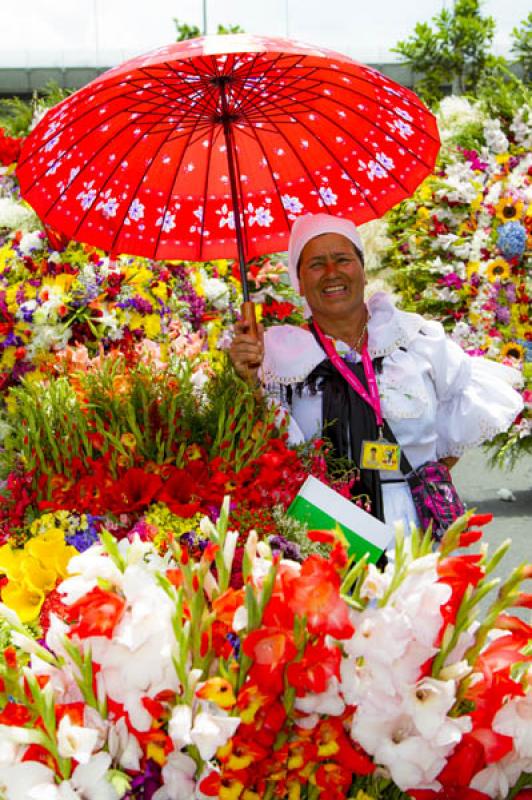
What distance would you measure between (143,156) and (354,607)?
1705mm

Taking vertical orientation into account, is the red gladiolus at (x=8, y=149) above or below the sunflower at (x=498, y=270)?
above

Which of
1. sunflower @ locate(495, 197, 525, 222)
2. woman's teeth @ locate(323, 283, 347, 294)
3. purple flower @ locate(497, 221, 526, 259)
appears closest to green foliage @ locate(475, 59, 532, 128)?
sunflower @ locate(495, 197, 525, 222)

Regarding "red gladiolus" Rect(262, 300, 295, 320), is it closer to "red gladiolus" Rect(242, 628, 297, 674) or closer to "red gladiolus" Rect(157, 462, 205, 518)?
"red gladiolus" Rect(157, 462, 205, 518)

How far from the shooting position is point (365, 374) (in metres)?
2.44

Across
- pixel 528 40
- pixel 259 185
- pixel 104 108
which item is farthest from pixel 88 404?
pixel 528 40

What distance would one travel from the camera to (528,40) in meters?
13.8

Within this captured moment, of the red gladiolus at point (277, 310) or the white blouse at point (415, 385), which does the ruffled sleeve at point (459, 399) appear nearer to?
the white blouse at point (415, 385)

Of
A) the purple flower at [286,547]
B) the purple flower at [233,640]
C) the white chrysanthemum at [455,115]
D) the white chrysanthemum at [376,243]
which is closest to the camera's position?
the purple flower at [233,640]

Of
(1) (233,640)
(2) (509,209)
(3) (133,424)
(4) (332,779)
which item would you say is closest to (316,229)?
(3) (133,424)

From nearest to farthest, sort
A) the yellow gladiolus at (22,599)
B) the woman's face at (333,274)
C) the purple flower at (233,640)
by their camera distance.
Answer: the purple flower at (233,640) → the yellow gladiolus at (22,599) → the woman's face at (333,274)

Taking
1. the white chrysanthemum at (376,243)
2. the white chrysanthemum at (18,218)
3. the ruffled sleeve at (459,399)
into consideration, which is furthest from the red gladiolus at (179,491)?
the white chrysanthemum at (376,243)

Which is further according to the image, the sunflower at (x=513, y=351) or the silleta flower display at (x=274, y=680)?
the sunflower at (x=513, y=351)

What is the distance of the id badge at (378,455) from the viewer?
2334mm

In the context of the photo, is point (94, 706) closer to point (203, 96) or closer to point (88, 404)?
point (88, 404)
